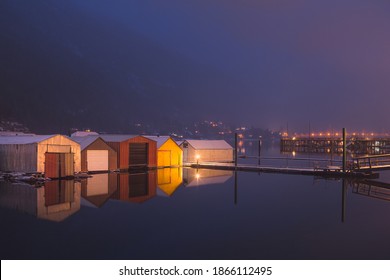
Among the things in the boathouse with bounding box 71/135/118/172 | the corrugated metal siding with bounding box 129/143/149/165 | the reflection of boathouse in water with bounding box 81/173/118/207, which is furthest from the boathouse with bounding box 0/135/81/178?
the corrugated metal siding with bounding box 129/143/149/165

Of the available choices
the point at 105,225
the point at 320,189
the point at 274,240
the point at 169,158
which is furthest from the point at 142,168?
the point at 274,240

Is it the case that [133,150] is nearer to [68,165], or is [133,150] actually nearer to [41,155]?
[68,165]

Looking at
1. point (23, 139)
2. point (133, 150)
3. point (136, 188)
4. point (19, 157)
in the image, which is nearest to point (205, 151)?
point (133, 150)

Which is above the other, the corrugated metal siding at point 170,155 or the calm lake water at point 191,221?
the corrugated metal siding at point 170,155

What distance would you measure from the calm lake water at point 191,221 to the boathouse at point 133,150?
1180 centimetres

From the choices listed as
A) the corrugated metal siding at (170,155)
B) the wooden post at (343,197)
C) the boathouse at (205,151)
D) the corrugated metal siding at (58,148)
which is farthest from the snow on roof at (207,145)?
→ the wooden post at (343,197)

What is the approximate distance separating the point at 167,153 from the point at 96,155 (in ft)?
37.5

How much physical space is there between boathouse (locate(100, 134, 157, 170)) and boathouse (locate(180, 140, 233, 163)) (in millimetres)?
8017

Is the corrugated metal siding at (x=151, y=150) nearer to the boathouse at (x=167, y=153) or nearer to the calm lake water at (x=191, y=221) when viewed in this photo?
the boathouse at (x=167, y=153)

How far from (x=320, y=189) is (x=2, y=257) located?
24.6m

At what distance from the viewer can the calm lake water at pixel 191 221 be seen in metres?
14.0

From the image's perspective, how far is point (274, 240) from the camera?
1564 cm

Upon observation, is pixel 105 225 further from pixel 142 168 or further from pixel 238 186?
pixel 142 168

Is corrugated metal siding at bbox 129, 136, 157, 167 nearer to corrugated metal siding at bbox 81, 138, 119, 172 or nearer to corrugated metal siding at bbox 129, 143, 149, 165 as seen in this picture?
Result: corrugated metal siding at bbox 129, 143, 149, 165
